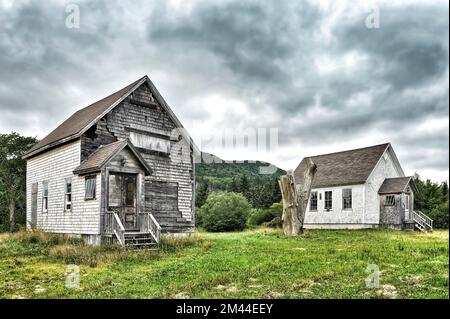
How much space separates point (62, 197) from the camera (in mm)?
22141

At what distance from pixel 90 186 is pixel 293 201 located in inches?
470

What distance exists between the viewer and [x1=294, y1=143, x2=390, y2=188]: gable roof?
34.2 metres

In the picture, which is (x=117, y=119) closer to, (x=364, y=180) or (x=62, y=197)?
(x=62, y=197)

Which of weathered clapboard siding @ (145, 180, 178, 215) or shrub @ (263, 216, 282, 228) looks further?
shrub @ (263, 216, 282, 228)

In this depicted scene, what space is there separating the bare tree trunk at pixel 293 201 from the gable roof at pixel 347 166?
7782 millimetres

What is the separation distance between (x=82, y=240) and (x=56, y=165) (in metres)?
4.94

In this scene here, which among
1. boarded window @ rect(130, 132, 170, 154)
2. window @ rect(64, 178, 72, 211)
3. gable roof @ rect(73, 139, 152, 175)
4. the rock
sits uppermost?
boarded window @ rect(130, 132, 170, 154)

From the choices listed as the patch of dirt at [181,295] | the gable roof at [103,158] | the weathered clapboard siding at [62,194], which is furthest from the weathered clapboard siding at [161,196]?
the patch of dirt at [181,295]

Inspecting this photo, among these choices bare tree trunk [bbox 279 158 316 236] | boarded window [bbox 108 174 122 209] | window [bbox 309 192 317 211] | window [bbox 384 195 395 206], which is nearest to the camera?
boarded window [bbox 108 174 122 209]

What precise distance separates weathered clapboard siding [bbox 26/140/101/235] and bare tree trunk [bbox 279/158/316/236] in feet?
38.0

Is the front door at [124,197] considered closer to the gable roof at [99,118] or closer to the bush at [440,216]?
the gable roof at [99,118]

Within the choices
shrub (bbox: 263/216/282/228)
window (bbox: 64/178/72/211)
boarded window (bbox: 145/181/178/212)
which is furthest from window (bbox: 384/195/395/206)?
window (bbox: 64/178/72/211)

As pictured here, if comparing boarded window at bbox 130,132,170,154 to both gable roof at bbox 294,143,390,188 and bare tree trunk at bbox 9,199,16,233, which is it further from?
bare tree trunk at bbox 9,199,16,233
